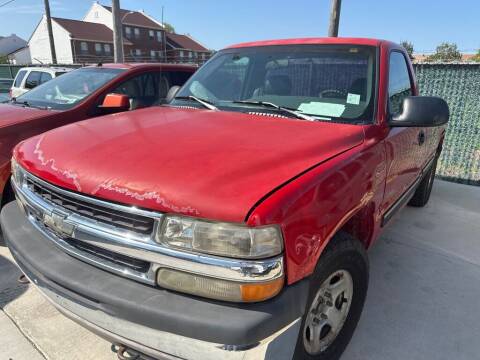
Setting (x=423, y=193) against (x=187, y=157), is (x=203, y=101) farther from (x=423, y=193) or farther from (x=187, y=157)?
(x=423, y=193)

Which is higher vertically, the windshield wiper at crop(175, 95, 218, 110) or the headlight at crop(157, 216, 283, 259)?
the windshield wiper at crop(175, 95, 218, 110)

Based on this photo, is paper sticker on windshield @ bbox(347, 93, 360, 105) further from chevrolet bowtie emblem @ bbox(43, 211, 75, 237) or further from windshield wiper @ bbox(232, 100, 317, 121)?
chevrolet bowtie emblem @ bbox(43, 211, 75, 237)

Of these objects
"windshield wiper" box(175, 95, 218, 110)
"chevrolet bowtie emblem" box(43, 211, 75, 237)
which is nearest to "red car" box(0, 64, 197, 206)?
"windshield wiper" box(175, 95, 218, 110)

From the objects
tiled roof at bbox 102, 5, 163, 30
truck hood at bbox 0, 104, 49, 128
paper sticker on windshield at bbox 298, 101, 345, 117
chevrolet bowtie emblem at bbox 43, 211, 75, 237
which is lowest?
chevrolet bowtie emblem at bbox 43, 211, 75, 237

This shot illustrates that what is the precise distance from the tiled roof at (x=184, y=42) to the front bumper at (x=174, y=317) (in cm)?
6274

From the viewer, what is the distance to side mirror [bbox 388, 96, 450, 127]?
2.39 metres

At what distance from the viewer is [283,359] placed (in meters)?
1.55

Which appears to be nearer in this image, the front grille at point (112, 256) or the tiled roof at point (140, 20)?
the front grille at point (112, 256)

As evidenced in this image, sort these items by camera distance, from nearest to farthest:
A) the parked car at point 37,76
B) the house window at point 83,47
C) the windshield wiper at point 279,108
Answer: the windshield wiper at point 279,108 → the parked car at point 37,76 → the house window at point 83,47

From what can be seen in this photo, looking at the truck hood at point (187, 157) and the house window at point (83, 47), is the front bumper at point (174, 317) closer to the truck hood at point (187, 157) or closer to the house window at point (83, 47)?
the truck hood at point (187, 157)

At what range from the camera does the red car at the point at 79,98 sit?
3.49m

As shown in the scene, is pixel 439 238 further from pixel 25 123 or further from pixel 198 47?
pixel 198 47

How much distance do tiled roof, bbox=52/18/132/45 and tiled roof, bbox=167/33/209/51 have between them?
1110cm

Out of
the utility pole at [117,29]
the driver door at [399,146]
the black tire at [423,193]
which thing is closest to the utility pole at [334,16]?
the black tire at [423,193]
